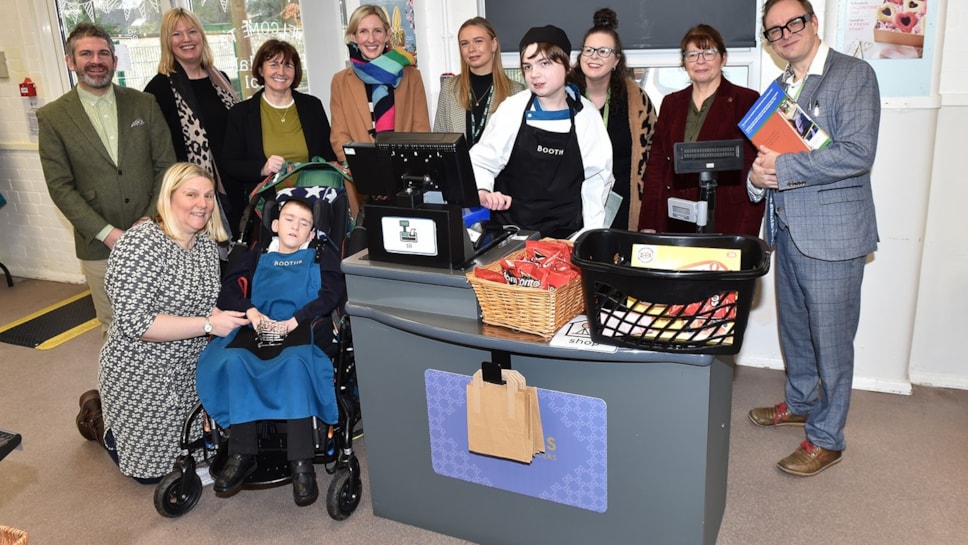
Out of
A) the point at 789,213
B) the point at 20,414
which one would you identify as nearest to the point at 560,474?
the point at 789,213

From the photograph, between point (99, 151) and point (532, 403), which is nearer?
point (532, 403)

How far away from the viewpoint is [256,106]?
3.95m

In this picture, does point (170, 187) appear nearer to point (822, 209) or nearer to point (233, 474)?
point (233, 474)

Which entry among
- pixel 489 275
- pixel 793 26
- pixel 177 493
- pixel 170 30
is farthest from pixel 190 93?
pixel 793 26

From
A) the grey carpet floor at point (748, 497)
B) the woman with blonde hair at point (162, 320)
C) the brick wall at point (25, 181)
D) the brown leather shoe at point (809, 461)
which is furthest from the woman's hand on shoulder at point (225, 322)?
the brick wall at point (25, 181)

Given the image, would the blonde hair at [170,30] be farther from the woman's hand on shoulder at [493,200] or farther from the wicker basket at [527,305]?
A: the wicker basket at [527,305]

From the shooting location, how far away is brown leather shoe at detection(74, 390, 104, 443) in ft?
11.7

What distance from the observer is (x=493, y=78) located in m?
3.78

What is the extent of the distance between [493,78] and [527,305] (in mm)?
1781

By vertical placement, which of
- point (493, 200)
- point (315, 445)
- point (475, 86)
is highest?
point (475, 86)

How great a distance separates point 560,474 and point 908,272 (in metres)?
2.11

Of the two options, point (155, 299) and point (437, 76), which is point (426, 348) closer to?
point (155, 299)

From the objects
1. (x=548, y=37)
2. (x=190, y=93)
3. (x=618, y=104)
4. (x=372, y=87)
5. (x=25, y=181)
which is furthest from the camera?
(x=25, y=181)

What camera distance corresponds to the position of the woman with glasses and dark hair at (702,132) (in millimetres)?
3250
